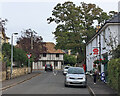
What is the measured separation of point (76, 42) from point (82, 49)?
16.4ft

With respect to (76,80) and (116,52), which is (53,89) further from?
(116,52)

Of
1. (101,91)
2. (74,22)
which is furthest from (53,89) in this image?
(74,22)

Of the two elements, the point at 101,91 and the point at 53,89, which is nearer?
the point at 101,91

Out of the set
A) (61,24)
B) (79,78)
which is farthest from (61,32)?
(79,78)

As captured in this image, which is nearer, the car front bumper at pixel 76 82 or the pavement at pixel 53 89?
the pavement at pixel 53 89

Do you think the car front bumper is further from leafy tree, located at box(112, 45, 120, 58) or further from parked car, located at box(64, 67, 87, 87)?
leafy tree, located at box(112, 45, 120, 58)

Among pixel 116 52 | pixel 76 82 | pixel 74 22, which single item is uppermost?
pixel 74 22

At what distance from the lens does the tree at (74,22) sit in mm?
46947

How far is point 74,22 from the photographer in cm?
4712

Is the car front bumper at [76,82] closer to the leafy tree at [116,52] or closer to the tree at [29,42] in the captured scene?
the leafy tree at [116,52]

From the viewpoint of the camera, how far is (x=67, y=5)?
158 feet

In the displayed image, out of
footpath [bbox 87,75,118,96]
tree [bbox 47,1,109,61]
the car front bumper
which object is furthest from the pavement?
tree [bbox 47,1,109,61]

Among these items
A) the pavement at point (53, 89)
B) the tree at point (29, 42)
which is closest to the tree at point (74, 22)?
the tree at point (29, 42)

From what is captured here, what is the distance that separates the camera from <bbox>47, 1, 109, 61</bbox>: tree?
46947 millimetres
